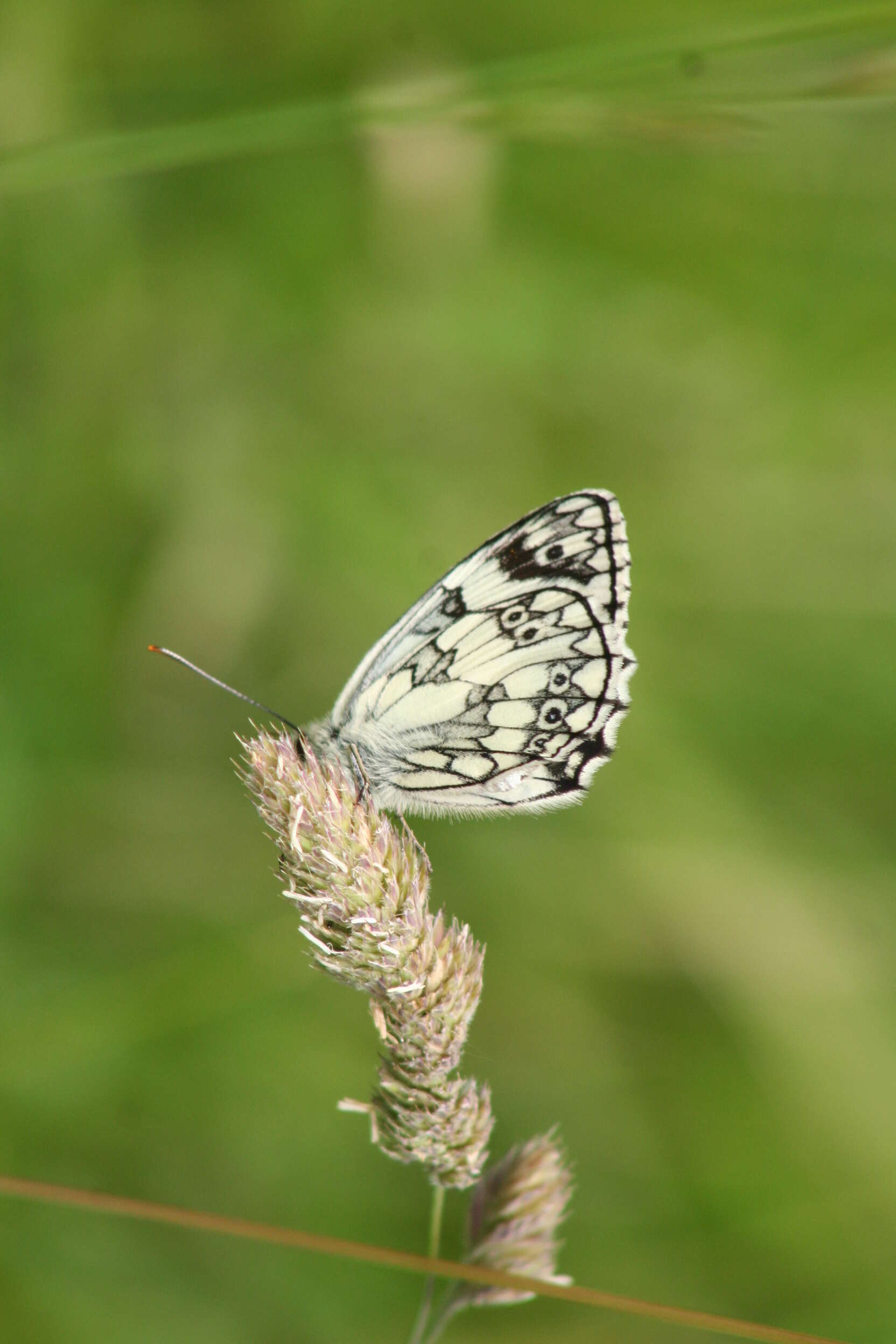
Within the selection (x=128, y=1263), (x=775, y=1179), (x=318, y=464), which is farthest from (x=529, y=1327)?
(x=318, y=464)

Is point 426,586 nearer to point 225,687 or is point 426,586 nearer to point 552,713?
point 552,713

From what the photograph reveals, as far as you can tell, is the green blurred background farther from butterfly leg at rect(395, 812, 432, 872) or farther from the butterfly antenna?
butterfly leg at rect(395, 812, 432, 872)

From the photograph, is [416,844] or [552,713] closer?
[416,844]

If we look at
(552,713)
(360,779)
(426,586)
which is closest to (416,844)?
(360,779)

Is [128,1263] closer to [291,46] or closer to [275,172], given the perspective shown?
[275,172]

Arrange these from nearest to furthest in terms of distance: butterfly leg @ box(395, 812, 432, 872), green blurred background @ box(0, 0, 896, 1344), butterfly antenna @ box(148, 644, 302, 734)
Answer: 1. butterfly antenna @ box(148, 644, 302, 734)
2. butterfly leg @ box(395, 812, 432, 872)
3. green blurred background @ box(0, 0, 896, 1344)

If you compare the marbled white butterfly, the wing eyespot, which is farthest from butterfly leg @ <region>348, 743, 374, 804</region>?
the wing eyespot

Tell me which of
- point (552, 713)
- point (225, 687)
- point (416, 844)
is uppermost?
point (552, 713)
